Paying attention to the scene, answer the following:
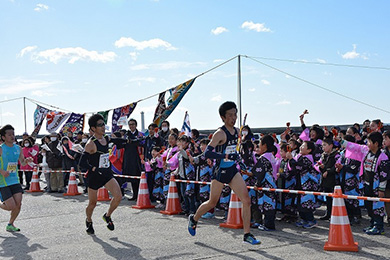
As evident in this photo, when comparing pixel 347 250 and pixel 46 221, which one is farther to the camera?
pixel 46 221

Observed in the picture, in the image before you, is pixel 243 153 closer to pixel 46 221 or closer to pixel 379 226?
pixel 379 226

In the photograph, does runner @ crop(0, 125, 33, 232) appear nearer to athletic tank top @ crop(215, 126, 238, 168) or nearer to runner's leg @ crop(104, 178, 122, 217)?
runner's leg @ crop(104, 178, 122, 217)

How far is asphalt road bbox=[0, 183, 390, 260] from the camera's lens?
19.7 feet

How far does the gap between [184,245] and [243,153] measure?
3152 millimetres

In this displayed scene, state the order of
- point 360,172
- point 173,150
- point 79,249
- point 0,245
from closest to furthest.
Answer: point 79,249 → point 0,245 → point 360,172 → point 173,150

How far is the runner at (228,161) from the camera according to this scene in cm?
648

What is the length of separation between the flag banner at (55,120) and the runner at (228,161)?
15685 millimetres

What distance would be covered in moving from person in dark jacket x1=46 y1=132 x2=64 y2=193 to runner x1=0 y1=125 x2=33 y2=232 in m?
6.76

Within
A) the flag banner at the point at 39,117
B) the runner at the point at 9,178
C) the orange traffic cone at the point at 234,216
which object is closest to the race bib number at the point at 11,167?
the runner at the point at 9,178

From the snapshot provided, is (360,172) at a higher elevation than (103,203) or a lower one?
higher

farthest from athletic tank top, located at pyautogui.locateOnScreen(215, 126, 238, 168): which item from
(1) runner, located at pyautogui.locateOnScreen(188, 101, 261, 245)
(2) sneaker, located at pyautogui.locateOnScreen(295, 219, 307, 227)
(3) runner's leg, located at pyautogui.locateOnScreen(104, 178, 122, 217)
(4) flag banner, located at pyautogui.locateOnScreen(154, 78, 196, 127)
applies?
(4) flag banner, located at pyautogui.locateOnScreen(154, 78, 196, 127)

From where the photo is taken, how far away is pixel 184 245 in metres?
6.58

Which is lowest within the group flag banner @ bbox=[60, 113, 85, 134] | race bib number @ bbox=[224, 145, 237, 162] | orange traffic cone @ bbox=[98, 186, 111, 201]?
orange traffic cone @ bbox=[98, 186, 111, 201]

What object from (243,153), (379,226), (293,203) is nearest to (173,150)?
(243,153)
